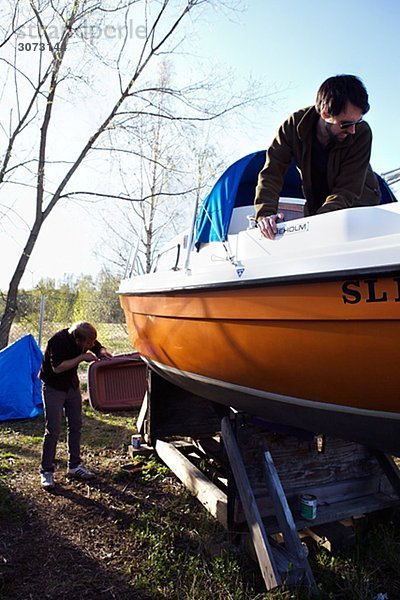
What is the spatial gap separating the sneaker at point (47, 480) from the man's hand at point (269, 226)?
2.61 meters

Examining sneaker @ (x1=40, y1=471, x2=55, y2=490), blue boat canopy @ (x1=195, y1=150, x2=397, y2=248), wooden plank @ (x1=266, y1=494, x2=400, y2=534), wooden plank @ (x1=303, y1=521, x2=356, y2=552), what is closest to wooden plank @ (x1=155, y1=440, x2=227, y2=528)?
wooden plank @ (x1=266, y1=494, x2=400, y2=534)

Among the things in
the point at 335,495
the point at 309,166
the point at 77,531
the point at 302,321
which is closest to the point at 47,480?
the point at 77,531

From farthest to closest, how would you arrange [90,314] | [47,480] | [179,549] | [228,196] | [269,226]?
[90,314] < [47,480] < [228,196] < [179,549] < [269,226]

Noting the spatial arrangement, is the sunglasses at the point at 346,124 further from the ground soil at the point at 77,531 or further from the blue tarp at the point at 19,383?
the blue tarp at the point at 19,383

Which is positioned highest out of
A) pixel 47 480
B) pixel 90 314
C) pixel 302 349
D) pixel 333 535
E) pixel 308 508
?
pixel 302 349

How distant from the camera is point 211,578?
246 cm

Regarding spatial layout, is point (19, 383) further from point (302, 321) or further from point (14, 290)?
point (302, 321)

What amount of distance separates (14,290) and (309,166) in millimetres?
6494

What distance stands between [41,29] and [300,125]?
24.2ft

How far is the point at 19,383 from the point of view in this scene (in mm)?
5613

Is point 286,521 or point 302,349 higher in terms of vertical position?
point 302,349

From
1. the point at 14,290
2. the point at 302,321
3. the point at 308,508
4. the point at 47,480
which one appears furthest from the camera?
the point at 14,290

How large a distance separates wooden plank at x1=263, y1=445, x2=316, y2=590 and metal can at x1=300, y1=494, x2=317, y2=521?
0.72 feet

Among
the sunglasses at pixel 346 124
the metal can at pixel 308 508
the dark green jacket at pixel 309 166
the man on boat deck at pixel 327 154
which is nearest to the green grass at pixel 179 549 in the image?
the metal can at pixel 308 508
